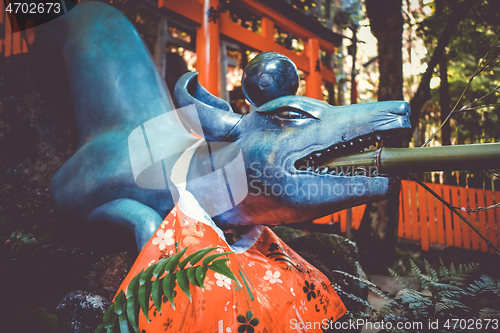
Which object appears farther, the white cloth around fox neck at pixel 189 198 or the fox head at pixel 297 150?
the white cloth around fox neck at pixel 189 198

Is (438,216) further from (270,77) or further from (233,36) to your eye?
(270,77)

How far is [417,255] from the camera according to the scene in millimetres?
6188

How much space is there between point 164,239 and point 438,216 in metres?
6.02

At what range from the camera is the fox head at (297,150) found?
112 cm

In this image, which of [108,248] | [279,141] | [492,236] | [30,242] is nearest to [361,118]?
[279,141]

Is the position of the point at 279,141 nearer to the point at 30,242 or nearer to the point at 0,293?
the point at 0,293

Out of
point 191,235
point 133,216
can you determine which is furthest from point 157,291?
point 133,216

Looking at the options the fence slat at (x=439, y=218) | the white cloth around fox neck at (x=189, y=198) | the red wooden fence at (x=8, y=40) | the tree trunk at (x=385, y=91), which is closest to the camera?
the white cloth around fox neck at (x=189, y=198)

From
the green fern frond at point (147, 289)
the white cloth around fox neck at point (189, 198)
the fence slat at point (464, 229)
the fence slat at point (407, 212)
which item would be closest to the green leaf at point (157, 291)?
the green fern frond at point (147, 289)

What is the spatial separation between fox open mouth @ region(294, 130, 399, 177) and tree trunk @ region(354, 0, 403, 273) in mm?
2990

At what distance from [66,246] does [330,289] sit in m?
1.31

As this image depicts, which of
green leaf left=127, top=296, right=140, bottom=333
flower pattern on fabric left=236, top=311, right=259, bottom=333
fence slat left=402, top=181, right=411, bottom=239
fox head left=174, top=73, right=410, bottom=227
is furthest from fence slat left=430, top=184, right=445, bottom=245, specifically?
green leaf left=127, top=296, right=140, bottom=333

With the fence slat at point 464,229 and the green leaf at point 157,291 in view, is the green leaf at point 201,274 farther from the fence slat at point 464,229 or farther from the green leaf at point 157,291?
the fence slat at point 464,229

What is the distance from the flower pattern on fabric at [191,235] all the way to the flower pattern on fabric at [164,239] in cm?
5
